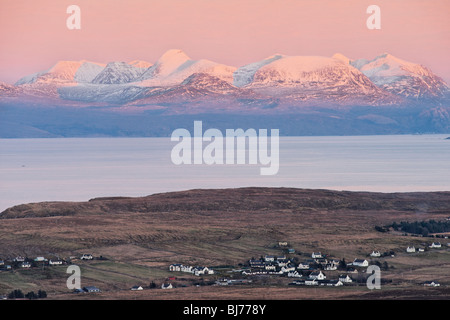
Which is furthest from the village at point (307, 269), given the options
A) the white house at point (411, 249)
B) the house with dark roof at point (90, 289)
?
the house with dark roof at point (90, 289)

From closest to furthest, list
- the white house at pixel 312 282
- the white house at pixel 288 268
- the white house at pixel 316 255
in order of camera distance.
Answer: the white house at pixel 312 282, the white house at pixel 288 268, the white house at pixel 316 255

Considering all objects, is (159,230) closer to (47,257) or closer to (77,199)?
(47,257)

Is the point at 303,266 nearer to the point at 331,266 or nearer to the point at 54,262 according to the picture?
the point at 331,266

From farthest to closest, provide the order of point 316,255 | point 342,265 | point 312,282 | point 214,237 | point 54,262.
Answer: point 214,237, point 316,255, point 54,262, point 342,265, point 312,282

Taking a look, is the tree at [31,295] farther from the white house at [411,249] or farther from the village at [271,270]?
the white house at [411,249]

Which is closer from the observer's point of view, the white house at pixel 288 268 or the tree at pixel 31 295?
the tree at pixel 31 295

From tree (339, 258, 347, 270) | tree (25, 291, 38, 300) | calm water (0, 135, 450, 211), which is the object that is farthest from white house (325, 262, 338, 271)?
calm water (0, 135, 450, 211)

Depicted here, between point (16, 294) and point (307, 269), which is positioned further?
point (307, 269)

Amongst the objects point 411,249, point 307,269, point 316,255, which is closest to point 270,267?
point 307,269
